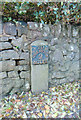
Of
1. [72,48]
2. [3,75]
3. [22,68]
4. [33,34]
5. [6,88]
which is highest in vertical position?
[33,34]

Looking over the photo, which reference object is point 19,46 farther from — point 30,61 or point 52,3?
point 52,3

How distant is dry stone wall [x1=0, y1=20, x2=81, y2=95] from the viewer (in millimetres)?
2104

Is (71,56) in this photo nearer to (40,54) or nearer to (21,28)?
(40,54)

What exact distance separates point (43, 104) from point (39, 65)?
2.51 ft

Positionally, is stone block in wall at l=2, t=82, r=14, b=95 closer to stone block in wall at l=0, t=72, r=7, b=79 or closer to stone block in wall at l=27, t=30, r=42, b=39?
stone block in wall at l=0, t=72, r=7, b=79

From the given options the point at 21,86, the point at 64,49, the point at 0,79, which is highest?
the point at 64,49

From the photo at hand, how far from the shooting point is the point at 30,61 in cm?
228

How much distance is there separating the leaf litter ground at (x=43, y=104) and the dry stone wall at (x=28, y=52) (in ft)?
0.74

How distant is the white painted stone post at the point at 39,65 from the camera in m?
2.19

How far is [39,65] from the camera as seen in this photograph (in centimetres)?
223

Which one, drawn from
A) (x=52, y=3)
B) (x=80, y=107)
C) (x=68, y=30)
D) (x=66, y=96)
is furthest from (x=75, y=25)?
(x=80, y=107)

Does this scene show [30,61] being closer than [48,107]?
No

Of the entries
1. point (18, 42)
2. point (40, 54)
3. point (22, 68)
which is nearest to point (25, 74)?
point (22, 68)

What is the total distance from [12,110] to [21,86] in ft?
1.94
